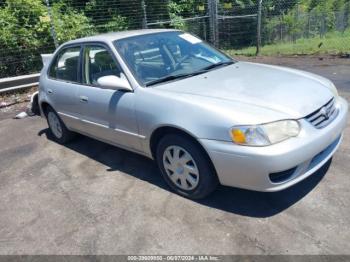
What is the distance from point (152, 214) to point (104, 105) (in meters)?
1.41

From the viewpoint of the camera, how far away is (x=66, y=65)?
5090 mm

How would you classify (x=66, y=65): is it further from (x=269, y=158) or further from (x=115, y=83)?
(x=269, y=158)

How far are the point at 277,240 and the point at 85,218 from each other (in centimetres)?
183

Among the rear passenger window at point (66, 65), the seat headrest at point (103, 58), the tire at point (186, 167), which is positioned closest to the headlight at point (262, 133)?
the tire at point (186, 167)

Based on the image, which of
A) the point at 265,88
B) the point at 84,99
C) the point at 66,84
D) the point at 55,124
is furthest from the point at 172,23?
the point at 265,88

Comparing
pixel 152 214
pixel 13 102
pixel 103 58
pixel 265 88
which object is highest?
pixel 103 58

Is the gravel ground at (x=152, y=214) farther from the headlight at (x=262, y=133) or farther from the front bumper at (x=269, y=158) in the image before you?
the headlight at (x=262, y=133)

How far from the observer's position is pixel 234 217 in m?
3.34

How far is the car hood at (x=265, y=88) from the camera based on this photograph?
10.7ft

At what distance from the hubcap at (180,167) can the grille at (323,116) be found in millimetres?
1116

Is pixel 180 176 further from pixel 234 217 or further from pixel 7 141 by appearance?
pixel 7 141

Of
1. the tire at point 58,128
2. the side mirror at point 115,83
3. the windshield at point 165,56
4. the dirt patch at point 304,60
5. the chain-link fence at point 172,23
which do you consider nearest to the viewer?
the side mirror at point 115,83

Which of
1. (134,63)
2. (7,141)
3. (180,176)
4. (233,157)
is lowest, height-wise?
(7,141)

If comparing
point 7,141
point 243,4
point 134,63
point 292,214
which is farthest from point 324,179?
point 243,4
